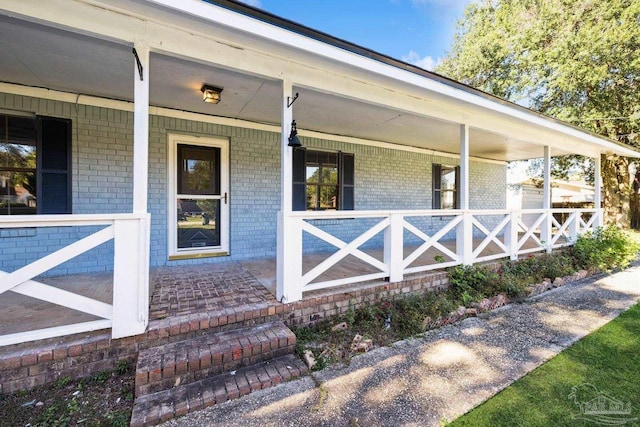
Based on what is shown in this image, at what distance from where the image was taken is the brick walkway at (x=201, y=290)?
2.84m

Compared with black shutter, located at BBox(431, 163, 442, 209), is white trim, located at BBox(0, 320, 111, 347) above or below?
below

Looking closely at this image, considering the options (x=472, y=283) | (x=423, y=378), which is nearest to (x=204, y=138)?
(x=423, y=378)

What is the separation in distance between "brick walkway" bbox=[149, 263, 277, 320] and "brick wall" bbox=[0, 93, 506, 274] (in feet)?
1.90

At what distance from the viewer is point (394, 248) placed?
12.1 feet

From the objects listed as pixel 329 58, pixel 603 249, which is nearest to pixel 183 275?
pixel 329 58

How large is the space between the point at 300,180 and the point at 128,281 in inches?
139

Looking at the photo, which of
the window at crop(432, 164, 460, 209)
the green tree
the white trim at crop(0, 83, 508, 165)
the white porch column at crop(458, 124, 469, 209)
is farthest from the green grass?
the green tree

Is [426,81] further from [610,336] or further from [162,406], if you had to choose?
[162,406]

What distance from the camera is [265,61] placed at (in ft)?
9.48

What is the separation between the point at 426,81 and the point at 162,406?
4.03 m

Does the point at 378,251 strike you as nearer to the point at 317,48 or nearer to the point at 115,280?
the point at 317,48

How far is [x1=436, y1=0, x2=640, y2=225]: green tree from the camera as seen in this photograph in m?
8.95

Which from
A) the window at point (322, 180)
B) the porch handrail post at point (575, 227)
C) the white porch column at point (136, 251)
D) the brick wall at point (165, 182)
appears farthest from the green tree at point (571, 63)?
the white porch column at point (136, 251)

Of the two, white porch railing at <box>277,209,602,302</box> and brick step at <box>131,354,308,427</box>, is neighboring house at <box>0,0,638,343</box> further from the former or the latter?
brick step at <box>131,354,308,427</box>
